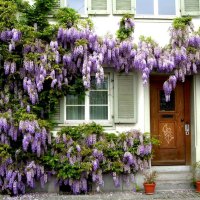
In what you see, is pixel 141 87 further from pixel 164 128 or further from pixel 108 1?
pixel 108 1

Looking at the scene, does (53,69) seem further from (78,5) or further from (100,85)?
(78,5)

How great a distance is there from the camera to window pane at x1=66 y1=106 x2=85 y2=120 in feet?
32.2

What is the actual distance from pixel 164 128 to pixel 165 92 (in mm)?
1121

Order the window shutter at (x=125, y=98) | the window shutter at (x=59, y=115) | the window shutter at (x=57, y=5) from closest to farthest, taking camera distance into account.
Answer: the window shutter at (x=59, y=115) → the window shutter at (x=125, y=98) → the window shutter at (x=57, y=5)

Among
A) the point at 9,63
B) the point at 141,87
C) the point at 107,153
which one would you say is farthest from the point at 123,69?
the point at 9,63

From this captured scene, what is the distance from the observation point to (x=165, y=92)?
31.5ft

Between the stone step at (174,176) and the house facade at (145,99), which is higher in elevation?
the house facade at (145,99)

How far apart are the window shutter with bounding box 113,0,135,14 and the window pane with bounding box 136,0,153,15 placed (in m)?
0.19

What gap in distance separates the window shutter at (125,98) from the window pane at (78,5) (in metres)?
1.91

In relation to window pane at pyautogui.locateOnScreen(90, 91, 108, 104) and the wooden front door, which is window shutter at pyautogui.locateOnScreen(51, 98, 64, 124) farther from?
the wooden front door

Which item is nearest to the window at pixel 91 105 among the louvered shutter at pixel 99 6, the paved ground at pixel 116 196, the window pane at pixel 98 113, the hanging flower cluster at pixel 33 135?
the window pane at pixel 98 113

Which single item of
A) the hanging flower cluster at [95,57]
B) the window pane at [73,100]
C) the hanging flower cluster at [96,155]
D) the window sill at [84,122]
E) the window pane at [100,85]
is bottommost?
the hanging flower cluster at [96,155]

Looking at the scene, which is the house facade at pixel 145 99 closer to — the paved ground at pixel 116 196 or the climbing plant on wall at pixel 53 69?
the climbing plant on wall at pixel 53 69

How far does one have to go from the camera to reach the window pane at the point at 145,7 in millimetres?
10164
